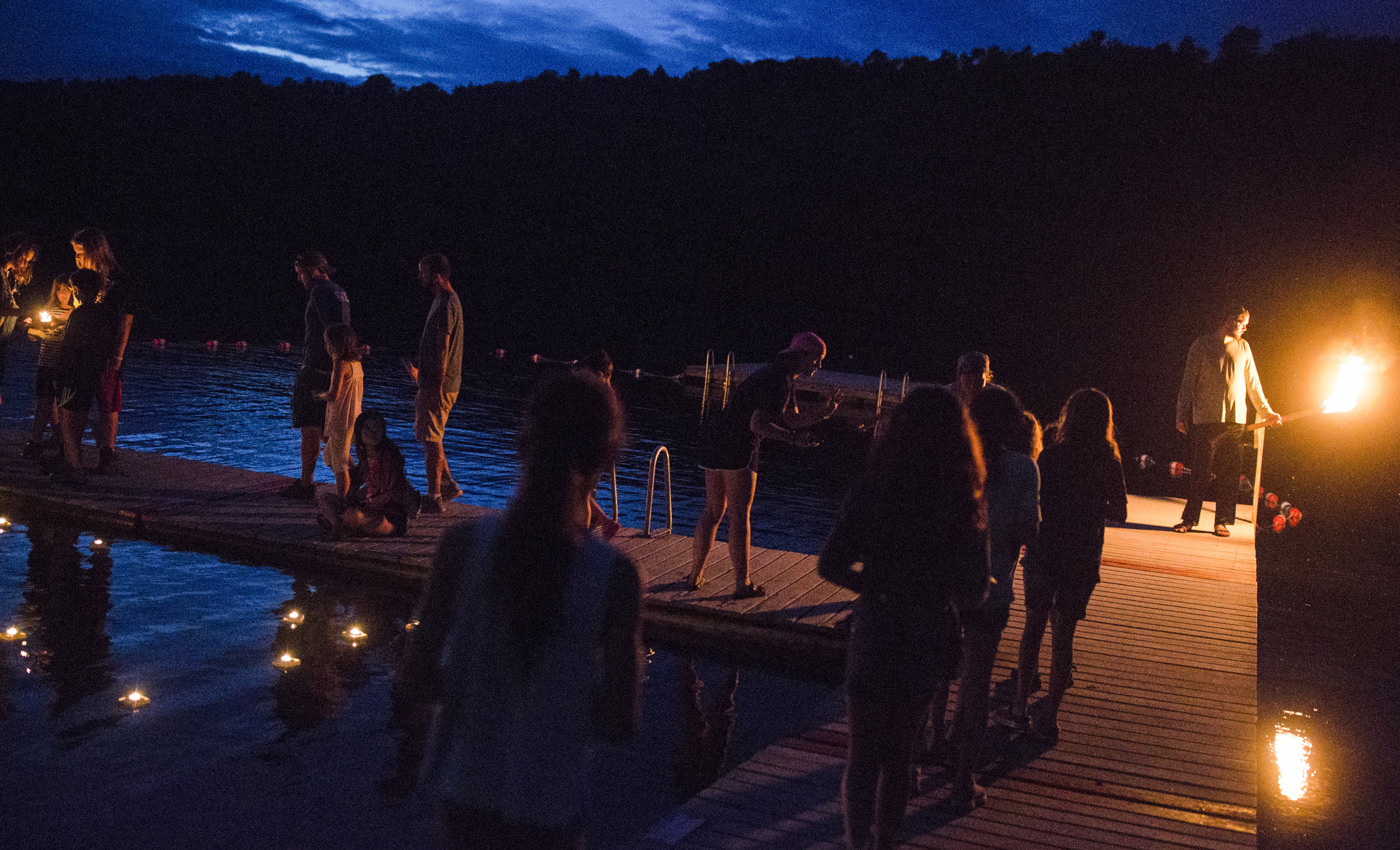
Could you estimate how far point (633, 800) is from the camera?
5.26m

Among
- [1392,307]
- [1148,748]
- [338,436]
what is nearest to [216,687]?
[338,436]

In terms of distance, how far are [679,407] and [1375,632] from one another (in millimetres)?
19651

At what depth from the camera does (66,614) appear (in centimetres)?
703

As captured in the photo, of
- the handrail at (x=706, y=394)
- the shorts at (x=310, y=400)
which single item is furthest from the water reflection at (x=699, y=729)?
the handrail at (x=706, y=394)

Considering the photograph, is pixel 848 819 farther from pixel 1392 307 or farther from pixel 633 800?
pixel 1392 307

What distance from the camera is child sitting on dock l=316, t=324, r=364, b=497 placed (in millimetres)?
8695

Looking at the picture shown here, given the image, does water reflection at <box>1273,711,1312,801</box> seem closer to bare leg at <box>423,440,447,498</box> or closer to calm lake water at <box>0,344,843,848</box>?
calm lake water at <box>0,344,843,848</box>

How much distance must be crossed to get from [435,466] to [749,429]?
372cm

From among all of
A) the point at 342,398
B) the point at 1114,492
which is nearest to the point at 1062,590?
the point at 1114,492

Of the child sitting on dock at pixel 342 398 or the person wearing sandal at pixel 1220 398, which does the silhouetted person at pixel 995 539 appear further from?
the person wearing sandal at pixel 1220 398

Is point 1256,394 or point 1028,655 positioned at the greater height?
point 1256,394

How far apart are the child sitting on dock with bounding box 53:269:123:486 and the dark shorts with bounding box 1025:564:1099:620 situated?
803 cm

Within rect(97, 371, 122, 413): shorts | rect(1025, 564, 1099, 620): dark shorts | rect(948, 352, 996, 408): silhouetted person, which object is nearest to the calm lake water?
rect(97, 371, 122, 413): shorts

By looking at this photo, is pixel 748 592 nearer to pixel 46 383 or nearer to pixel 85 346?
pixel 85 346
